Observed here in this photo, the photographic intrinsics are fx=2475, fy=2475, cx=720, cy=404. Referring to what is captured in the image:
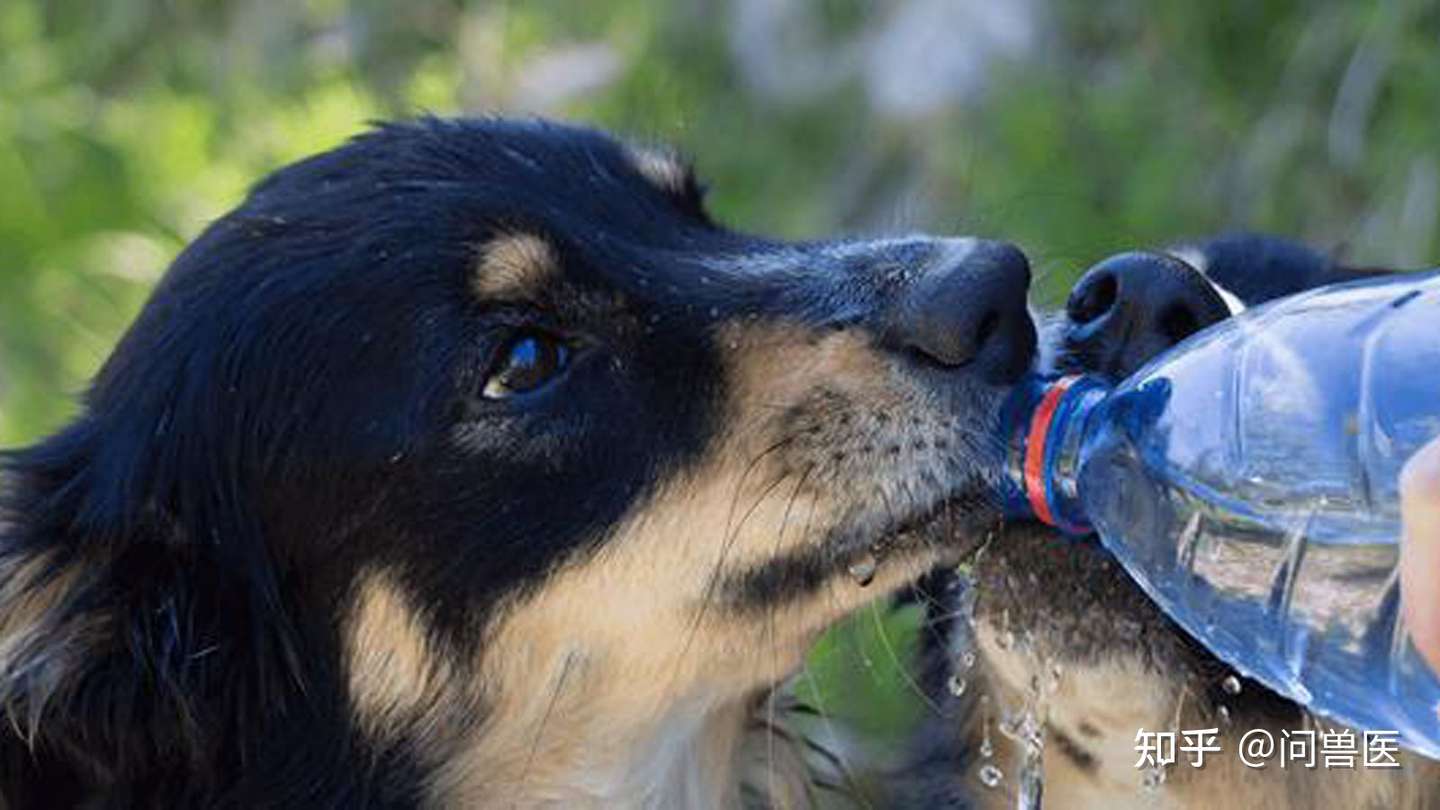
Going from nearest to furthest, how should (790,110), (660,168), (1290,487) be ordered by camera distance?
(1290,487) < (660,168) < (790,110)

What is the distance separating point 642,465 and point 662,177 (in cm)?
62

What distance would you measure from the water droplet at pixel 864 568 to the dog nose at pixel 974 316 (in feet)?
0.80

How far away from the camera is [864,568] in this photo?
2.95m

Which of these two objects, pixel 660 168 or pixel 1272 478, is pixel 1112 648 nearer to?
pixel 1272 478

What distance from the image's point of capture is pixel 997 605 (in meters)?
2.93

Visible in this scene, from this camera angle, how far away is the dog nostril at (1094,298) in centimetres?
299

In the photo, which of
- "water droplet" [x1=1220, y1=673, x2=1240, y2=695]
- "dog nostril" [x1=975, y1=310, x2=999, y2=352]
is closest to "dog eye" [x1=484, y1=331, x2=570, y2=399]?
"dog nostril" [x1=975, y1=310, x2=999, y2=352]

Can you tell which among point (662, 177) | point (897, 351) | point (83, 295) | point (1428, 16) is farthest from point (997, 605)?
point (83, 295)

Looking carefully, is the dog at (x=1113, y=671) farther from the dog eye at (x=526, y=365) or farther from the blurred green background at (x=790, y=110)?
the blurred green background at (x=790, y=110)

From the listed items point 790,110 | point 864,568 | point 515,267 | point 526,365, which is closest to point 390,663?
point 526,365

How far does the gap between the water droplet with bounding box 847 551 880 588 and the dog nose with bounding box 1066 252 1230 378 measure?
0.36 metres

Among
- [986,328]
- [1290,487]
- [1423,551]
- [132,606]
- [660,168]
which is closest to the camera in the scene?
[1423,551]

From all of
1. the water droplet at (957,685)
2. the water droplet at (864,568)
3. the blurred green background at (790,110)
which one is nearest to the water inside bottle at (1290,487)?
the water droplet at (864,568)

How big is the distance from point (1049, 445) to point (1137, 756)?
1.41ft
